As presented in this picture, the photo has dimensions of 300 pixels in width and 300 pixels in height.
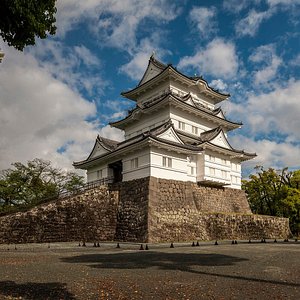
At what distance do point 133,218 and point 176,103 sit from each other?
11.8 m

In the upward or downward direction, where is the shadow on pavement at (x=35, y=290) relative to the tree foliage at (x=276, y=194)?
downward

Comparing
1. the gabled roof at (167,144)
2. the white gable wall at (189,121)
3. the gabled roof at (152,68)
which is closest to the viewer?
the gabled roof at (167,144)

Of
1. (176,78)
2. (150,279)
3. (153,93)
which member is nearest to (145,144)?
(176,78)

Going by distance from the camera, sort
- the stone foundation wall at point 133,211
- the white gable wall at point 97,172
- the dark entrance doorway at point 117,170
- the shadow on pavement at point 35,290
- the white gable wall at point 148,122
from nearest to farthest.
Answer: the shadow on pavement at point 35,290 < the stone foundation wall at point 133,211 < the dark entrance doorway at point 117,170 < the white gable wall at point 97,172 < the white gable wall at point 148,122

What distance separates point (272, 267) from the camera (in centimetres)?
1080

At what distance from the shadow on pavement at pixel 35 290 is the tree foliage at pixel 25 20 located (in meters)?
5.53

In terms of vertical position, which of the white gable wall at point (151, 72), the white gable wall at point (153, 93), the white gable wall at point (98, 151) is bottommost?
the white gable wall at point (98, 151)

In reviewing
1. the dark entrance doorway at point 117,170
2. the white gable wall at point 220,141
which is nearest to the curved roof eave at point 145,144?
the dark entrance doorway at point 117,170

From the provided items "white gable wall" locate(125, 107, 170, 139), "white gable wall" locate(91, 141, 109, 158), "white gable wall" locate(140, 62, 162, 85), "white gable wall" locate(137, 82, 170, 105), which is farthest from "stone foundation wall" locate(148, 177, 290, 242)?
"white gable wall" locate(140, 62, 162, 85)

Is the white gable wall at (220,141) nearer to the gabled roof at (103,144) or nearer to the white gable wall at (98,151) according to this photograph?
the gabled roof at (103,144)

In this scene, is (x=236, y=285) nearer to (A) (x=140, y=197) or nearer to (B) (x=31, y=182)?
(A) (x=140, y=197)

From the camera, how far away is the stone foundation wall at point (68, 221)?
2150 cm

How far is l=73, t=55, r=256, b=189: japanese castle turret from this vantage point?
25.3m

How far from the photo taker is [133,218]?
24.1m
